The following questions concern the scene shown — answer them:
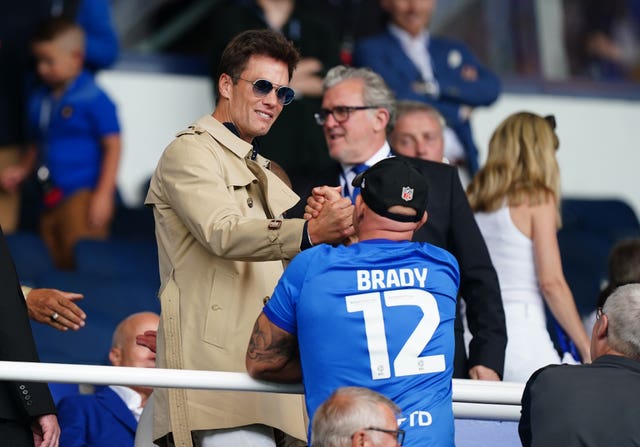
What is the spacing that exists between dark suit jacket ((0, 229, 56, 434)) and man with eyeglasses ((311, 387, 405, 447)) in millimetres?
930

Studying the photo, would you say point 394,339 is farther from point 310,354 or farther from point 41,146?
point 41,146

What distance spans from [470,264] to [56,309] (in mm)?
1491

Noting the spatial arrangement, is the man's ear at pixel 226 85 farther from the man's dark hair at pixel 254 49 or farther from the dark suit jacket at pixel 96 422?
the dark suit jacket at pixel 96 422

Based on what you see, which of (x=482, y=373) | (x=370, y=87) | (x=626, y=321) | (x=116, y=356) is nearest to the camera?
(x=626, y=321)

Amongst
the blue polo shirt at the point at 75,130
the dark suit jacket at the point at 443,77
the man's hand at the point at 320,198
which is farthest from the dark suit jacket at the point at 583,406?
the blue polo shirt at the point at 75,130

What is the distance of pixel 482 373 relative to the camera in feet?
15.8

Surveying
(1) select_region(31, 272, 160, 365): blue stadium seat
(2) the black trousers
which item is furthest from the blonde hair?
(2) the black trousers

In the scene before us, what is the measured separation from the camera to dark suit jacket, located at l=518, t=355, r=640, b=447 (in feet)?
12.3

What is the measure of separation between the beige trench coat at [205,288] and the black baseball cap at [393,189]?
0.37 meters

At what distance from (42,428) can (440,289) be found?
1197mm

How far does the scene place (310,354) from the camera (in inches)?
144

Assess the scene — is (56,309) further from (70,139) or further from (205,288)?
(70,139)

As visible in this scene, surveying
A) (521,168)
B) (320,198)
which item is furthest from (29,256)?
(320,198)

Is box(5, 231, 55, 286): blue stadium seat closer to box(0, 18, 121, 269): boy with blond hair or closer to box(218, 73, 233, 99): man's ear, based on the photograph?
box(0, 18, 121, 269): boy with blond hair
